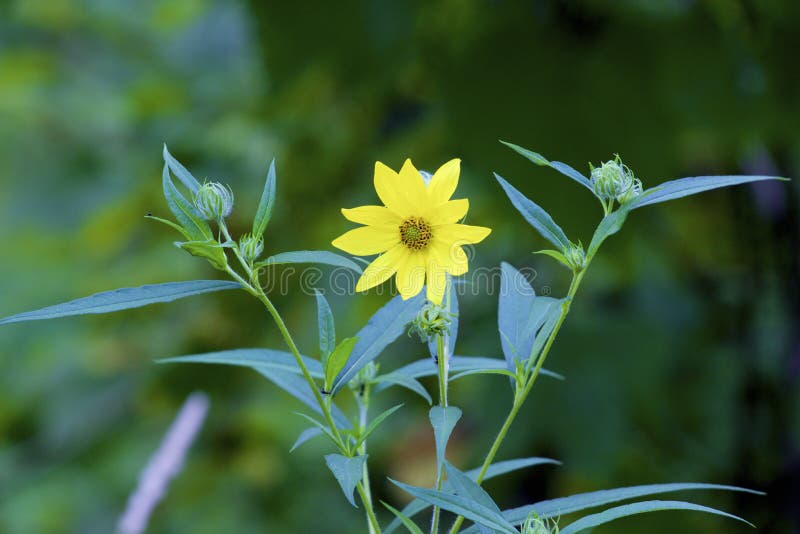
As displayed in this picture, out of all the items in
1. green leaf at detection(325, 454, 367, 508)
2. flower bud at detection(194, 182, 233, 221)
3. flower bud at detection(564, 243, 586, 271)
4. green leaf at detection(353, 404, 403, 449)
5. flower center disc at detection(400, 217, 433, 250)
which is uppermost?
flower bud at detection(564, 243, 586, 271)

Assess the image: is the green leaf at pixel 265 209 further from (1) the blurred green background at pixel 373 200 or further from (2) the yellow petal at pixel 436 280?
(1) the blurred green background at pixel 373 200

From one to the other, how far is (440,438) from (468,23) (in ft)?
2.38

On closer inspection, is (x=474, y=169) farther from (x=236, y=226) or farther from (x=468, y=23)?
(x=236, y=226)

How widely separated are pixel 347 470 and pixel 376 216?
4.4 inches

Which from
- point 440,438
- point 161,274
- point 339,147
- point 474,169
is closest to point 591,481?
point 474,169

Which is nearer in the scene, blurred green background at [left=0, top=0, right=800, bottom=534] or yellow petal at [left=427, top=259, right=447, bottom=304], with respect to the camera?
yellow petal at [left=427, top=259, right=447, bottom=304]

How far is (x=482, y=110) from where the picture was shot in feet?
2.96

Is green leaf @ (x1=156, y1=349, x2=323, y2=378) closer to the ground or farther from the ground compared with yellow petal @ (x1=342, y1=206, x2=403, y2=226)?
closer to the ground

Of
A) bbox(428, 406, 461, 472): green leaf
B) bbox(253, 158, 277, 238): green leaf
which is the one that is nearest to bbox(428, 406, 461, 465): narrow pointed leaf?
bbox(428, 406, 461, 472): green leaf

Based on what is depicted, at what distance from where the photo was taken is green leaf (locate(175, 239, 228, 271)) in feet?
1.00

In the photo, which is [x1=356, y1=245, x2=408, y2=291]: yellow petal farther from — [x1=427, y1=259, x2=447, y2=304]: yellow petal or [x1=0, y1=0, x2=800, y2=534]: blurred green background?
[x1=0, y1=0, x2=800, y2=534]: blurred green background

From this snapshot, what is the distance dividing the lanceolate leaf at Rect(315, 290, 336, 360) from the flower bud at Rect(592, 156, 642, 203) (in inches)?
4.8

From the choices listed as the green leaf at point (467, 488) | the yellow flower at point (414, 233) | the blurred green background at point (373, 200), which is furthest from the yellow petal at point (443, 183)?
the blurred green background at point (373, 200)

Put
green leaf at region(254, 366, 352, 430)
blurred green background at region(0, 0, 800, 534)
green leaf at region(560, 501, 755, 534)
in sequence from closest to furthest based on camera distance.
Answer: green leaf at region(560, 501, 755, 534) → green leaf at region(254, 366, 352, 430) → blurred green background at region(0, 0, 800, 534)
